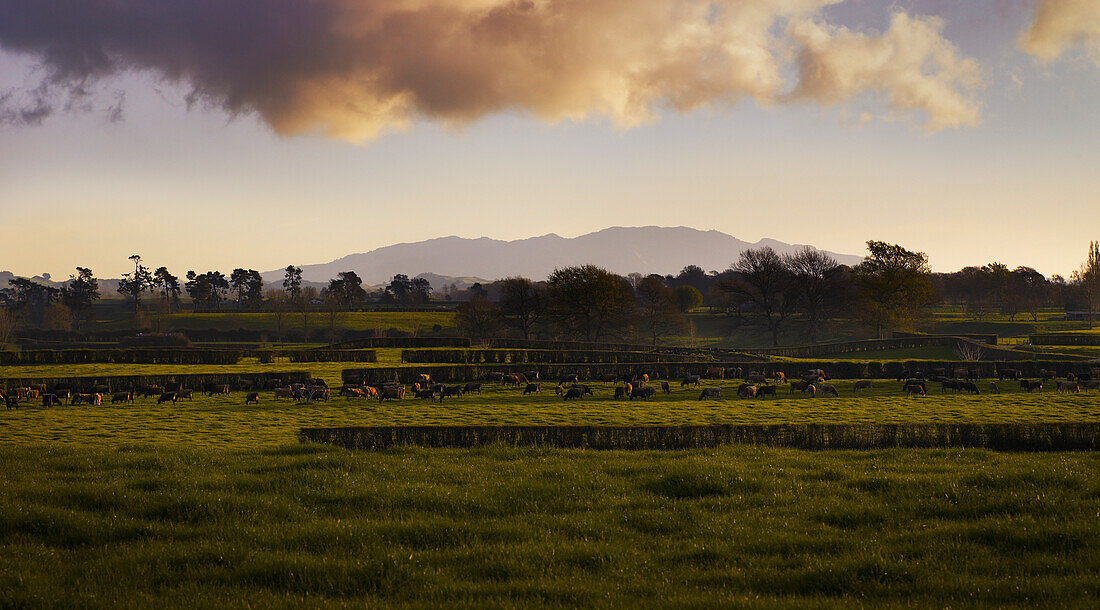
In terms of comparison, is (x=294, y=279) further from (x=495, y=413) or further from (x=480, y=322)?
(x=495, y=413)

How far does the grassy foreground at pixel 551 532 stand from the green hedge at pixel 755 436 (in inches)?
106

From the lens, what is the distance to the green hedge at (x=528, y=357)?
64.4m

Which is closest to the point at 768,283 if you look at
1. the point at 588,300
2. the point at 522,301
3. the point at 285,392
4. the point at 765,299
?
the point at 765,299

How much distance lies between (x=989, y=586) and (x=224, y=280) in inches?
8264

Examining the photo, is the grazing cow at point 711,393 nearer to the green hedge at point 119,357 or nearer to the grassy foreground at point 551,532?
the grassy foreground at point 551,532

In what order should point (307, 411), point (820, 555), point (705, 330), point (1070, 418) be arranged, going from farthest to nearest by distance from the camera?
1. point (705, 330)
2. point (307, 411)
3. point (1070, 418)
4. point (820, 555)

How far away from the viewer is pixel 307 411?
120ft

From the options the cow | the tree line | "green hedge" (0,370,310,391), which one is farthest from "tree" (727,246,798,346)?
"green hedge" (0,370,310,391)

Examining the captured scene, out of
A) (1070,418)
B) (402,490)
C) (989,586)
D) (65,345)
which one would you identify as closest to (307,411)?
(402,490)

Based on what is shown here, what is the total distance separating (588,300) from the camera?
101m

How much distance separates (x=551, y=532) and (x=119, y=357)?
223 ft

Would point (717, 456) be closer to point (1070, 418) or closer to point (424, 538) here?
point (424, 538)

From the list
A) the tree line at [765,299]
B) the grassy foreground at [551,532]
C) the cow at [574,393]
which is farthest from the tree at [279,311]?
the grassy foreground at [551,532]

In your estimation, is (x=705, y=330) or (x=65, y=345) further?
(x=705, y=330)
